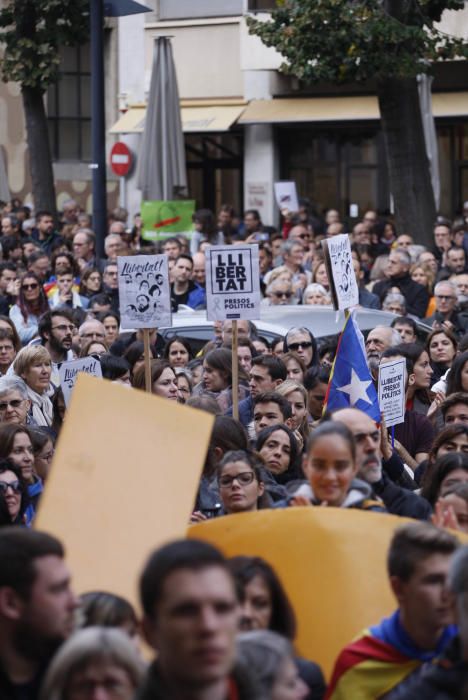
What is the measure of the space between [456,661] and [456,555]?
0.28 metres

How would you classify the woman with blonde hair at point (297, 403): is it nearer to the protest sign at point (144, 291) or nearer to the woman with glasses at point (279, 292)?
the protest sign at point (144, 291)

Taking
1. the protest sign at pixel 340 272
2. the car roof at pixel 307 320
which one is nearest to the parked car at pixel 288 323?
the car roof at pixel 307 320

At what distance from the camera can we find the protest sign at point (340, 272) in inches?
436

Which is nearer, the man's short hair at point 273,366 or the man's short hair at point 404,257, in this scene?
the man's short hair at point 273,366

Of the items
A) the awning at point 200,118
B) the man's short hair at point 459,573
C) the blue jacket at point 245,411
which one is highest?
the awning at point 200,118

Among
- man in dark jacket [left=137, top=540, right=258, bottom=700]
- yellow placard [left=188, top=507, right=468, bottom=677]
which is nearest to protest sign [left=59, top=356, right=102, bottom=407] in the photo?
yellow placard [left=188, top=507, right=468, bottom=677]

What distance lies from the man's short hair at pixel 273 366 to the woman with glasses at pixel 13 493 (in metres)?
3.32

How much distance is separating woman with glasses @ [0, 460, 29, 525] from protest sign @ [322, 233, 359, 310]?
12.6ft

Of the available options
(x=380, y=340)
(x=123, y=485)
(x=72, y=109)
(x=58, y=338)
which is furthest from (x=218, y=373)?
(x=72, y=109)

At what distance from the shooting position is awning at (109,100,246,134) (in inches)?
1183

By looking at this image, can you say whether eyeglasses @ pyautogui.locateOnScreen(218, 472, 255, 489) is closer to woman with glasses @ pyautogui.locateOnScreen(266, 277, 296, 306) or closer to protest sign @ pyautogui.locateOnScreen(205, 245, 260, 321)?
protest sign @ pyautogui.locateOnScreen(205, 245, 260, 321)

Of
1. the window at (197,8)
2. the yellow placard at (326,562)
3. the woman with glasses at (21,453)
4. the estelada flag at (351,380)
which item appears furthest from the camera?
the window at (197,8)

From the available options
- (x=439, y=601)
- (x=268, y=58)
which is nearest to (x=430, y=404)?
(x=439, y=601)

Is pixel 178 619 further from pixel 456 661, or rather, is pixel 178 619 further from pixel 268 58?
pixel 268 58
